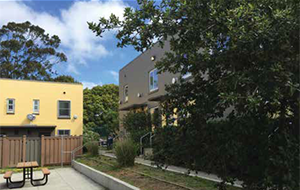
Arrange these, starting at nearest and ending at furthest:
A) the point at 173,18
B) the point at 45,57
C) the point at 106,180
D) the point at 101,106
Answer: the point at 173,18 → the point at 106,180 → the point at 45,57 → the point at 101,106

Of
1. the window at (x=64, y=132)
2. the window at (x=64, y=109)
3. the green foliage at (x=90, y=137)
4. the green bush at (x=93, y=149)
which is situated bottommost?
the green bush at (x=93, y=149)

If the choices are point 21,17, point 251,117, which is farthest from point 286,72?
point 21,17

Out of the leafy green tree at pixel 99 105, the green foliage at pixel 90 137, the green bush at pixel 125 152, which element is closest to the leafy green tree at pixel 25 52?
the leafy green tree at pixel 99 105

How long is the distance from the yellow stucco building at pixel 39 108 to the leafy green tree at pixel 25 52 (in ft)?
43.9

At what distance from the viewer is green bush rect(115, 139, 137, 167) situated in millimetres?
10367

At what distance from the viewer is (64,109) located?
2366 centimetres

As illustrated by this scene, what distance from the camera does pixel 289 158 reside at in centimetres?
295

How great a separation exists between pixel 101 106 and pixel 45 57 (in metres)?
9.81

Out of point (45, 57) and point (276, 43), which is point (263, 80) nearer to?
point (276, 43)

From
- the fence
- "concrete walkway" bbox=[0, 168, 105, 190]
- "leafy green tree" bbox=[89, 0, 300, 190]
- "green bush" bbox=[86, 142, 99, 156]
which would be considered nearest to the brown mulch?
"concrete walkway" bbox=[0, 168, 105, 190]

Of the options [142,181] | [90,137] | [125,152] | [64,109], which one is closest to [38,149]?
[90,137]

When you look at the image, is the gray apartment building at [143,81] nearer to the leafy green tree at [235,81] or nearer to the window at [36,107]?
the window at [36,107]

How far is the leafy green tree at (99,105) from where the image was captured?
4059 centimetres

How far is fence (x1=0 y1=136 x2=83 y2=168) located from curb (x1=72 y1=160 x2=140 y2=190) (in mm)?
3033
